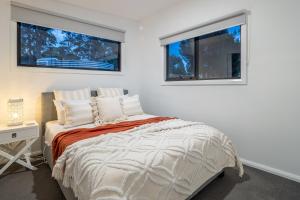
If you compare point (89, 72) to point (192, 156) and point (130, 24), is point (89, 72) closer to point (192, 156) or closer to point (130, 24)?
point (130, 24)

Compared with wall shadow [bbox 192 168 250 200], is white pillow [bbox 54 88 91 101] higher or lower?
higher

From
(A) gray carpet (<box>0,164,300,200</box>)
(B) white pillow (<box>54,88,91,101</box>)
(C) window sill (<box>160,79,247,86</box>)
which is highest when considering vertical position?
(C) window sill (<box>160,79,247,86</box>)

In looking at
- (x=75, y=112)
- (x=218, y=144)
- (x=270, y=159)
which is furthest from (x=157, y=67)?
(x=270, y=159)

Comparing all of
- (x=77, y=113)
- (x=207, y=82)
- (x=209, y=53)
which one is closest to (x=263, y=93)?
(x=207, y=82)

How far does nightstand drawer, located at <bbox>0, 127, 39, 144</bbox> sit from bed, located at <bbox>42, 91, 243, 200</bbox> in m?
1.03

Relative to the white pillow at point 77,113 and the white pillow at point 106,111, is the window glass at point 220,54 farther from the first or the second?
the white pillow at point 77,113

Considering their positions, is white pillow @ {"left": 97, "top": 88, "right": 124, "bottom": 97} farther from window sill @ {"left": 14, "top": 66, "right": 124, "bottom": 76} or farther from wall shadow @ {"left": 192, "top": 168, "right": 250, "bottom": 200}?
wall shadow @ {"left": 192, "top": 168, "right": 250, "bottom": 200}

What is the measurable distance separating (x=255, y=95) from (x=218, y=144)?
3.03 feet

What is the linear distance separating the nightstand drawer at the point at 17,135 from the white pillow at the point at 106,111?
0.77 meters

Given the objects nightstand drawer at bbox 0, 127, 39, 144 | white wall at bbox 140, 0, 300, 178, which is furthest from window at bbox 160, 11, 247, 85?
nightstand drawer at bbox 0, 127, 39, 144

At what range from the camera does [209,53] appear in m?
2.93

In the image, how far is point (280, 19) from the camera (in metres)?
2.06

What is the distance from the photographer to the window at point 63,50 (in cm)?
273

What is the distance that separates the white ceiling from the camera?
2.99 metres
